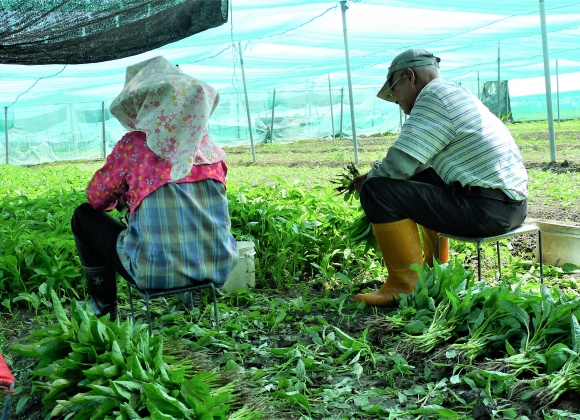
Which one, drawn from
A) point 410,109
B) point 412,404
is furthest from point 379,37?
point 412,404

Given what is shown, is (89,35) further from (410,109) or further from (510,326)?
(510,326)

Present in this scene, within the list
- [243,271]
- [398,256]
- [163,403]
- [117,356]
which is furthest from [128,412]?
[243,271]

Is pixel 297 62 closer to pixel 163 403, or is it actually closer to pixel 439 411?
pixel 439 411

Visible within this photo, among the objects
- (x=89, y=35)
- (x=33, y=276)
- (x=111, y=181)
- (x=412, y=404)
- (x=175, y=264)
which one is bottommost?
(x=412, y=404)

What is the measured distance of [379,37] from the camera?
9930 millimetres

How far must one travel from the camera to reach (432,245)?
3.67 metres

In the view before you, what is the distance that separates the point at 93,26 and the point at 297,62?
778 cm

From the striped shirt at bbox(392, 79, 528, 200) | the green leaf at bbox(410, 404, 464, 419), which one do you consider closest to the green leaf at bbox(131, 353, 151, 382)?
the green leaf at bbox(410, 404, 464, 419)

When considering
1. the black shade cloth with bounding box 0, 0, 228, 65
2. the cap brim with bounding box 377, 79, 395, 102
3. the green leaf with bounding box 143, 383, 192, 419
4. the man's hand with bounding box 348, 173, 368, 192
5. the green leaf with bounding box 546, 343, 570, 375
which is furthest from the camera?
the black shade cloth with bounding box 0, 0, 228, 65

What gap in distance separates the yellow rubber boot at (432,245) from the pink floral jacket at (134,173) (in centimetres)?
153

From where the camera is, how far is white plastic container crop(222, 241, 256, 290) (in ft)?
12.4

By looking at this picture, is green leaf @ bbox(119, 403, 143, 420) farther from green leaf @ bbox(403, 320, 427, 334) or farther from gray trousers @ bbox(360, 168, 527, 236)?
gray trousers @ bbox(360, 168, 527, 236)

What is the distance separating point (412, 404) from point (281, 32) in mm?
7660

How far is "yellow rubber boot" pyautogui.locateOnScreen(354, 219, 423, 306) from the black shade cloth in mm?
2747
